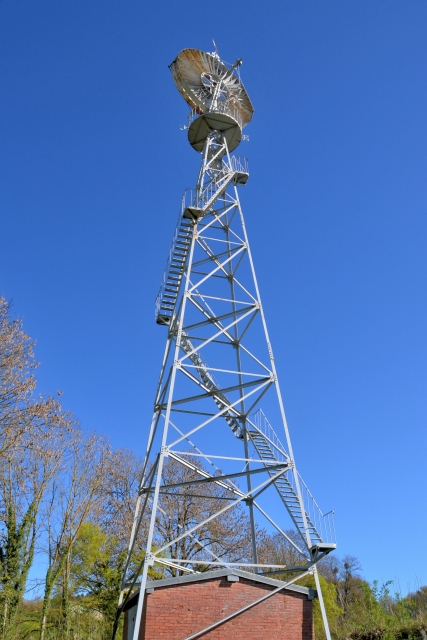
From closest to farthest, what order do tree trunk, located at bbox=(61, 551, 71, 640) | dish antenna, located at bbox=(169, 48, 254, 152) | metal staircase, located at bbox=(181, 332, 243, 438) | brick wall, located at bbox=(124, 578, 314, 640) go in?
Result: brick wall, located at bbox=(124, 578, 314, 640)
metal staircase, located at bbox=(181, 332, 243, 438)
dish antenna, located at bbox=(169, 48, 254, 152)
tree trunk, located at bbox=(61, 551, 71, 640)

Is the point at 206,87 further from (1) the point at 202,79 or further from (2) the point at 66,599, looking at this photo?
(2) the point at 66,599

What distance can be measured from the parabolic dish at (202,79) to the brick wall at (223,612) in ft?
52.8

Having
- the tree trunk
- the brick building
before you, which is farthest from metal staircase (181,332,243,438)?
the tree trunk

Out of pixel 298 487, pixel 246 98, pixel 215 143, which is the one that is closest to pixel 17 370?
pixel 298 487

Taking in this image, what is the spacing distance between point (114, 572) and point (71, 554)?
217cm

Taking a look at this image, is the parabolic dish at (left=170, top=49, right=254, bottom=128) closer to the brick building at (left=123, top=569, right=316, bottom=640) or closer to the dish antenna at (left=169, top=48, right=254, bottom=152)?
the dish antenna at (left=169, top=48, right=254, bottom=152)

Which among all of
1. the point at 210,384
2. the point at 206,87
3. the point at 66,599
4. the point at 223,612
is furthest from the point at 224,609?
the point at 206,87

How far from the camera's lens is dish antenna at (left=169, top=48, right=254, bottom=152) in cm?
2061

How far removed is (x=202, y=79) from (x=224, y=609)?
59.4 ft

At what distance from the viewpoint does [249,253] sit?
17.8 m

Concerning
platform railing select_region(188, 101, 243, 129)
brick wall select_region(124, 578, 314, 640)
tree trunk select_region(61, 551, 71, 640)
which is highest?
platform railing select_region(188, 101, 243, 129)

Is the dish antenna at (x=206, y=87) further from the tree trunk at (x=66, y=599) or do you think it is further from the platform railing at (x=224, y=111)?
the tree trunk at (x=66, y=599)

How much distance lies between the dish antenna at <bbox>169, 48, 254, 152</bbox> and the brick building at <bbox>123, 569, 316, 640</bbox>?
1509cm

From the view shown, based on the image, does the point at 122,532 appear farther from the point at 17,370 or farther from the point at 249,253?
the point at 249,253
